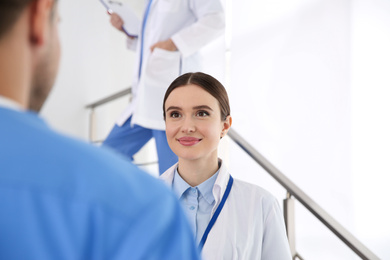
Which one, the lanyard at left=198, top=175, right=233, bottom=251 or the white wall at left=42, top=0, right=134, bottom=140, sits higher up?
the white wall at left=42, top=0, right=134, bottom=140

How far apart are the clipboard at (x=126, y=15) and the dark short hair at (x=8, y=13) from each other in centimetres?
143

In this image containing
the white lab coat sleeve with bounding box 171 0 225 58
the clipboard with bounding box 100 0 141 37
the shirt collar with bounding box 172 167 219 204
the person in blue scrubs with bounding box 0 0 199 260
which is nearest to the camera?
the person in blue scrubs with bounding box 0 0 199 260

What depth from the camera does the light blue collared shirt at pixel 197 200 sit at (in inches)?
38.7

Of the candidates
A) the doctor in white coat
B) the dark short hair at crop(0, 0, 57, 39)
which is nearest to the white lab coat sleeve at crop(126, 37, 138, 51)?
the doctor in white coat

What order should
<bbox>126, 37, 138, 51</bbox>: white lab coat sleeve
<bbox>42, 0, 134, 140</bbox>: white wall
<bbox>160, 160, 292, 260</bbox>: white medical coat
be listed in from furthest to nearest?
<bbox>42, 0, 134, 140</bbox>: white wall, <bbox>126, 37, 138, 51</bbox>: white lab coat sleeve, <bbox>160, 160, 292, 260</bbox>: white medical coat

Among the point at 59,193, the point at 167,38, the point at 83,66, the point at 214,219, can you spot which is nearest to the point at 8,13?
the point at 59,193

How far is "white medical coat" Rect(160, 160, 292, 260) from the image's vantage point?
36.3 inches

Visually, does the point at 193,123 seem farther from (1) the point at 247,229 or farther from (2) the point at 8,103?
(2) the point at 8,103

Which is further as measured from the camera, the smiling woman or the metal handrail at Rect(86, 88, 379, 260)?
the metal handrail at Rect(86, 88, 379, 260)

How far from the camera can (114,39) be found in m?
3.33

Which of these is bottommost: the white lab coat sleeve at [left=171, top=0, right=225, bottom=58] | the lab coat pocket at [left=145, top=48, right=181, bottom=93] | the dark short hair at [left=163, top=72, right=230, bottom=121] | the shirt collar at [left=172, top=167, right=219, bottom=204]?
the shirt collar at [left=172, top=167, right=219, bottom=204]

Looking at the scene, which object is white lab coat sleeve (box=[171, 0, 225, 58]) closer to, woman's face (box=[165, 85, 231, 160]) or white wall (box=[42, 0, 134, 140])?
woman's face (box=[165, 85, 231, 160])

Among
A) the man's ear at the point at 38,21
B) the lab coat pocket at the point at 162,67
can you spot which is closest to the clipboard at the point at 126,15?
the lab coat pocket at the point at 162,67

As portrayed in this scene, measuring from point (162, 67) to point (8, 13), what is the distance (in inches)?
45.9
